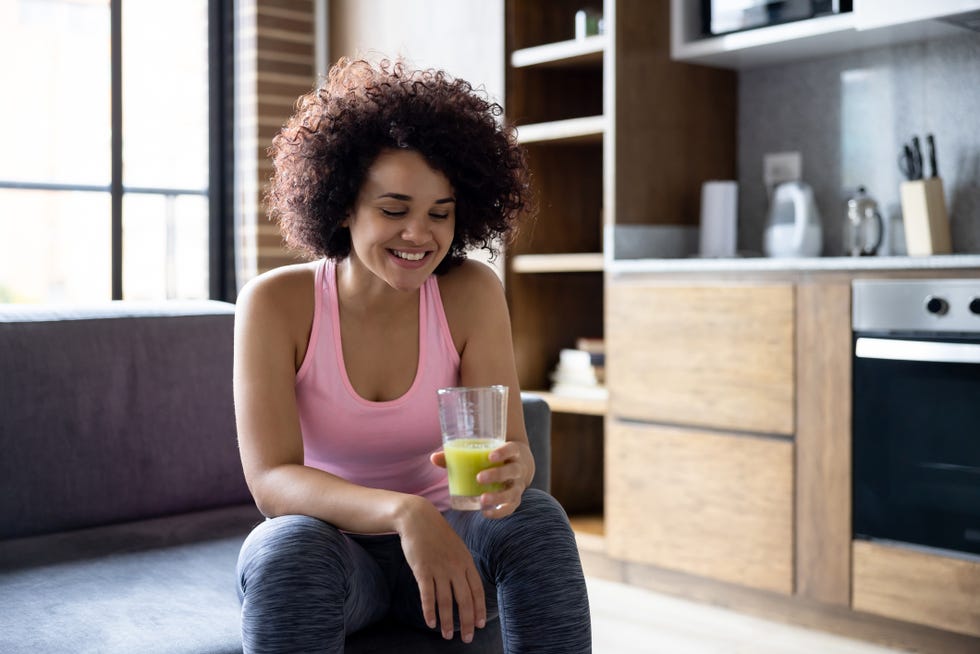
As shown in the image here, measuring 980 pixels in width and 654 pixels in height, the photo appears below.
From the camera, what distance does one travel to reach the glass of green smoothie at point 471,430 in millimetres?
1320

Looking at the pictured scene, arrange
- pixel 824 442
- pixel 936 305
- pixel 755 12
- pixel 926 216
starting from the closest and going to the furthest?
pixel 936 305 < pixel 824 442 < pixel 926 216 < pixel 755 12

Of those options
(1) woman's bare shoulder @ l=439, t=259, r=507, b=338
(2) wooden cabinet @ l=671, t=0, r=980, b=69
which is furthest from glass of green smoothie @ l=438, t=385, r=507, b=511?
(2) wooden cabinet @ l=671, t=0, r=980, b=69

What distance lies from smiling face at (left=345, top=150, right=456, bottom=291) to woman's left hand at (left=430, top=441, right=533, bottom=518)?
0.97 ft

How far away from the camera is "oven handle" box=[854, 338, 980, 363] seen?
2422mm

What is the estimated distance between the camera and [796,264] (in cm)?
271

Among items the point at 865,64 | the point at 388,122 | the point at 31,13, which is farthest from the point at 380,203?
the point at 31,13

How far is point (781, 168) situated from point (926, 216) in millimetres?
659

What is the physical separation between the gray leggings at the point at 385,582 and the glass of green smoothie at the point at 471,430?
0.36 ft

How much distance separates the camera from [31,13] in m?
7.02

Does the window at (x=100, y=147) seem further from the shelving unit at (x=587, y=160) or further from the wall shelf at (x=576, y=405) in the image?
the wall shelf at (x=576, y=405)

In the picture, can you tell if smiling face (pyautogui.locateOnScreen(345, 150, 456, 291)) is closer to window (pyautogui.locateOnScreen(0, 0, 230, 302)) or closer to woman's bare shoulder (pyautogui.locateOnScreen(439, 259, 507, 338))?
woman's bare shoulder (pyautogui.locateOnScreen(439, 259, 507, 338))

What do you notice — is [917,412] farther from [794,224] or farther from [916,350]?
[794,224]

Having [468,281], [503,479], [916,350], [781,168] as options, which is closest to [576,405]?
[781,168]

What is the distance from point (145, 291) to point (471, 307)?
5643 millimetres
